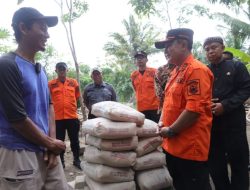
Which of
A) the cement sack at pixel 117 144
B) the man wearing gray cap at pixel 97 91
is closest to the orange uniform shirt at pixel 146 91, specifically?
the man wearing gray cap at pixel 97 91

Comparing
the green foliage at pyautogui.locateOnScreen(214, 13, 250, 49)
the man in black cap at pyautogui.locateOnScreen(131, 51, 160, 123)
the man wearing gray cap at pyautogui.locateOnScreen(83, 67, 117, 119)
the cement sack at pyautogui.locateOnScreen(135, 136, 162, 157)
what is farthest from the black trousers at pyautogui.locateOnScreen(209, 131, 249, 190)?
the green foliage at pyautogui.locateOnScreen(214, 13, 250, 49)

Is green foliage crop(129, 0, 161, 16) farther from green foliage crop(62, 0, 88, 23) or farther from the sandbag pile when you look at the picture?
the sandbag pile

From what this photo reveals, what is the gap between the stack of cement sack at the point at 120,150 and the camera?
11.0 ft

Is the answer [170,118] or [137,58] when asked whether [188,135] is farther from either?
[137,58]

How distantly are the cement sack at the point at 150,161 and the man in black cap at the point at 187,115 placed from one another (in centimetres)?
92

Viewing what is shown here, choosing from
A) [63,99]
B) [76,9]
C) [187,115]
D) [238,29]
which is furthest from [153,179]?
[238,29]

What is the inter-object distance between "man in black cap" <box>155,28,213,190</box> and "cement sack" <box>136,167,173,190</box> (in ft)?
2.77

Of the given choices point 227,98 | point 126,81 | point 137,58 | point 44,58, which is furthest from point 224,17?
point 227,98

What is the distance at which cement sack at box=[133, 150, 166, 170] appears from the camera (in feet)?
11.7

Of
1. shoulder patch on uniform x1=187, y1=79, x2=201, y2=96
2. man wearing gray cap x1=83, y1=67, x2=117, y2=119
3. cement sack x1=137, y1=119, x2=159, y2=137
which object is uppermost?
shoulder patch on uniform x1=187, y1=79, x2=201, y2=96

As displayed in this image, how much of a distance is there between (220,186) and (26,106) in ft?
7.58

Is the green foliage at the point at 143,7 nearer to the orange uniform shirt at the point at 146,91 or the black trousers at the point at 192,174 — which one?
the orange uniform shirt at the point at 146,91

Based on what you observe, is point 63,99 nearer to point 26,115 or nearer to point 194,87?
point 194,87

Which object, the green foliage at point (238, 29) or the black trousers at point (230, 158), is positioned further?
the green foliage at point (238, 29)
